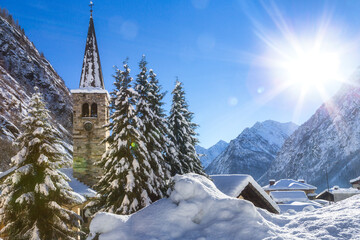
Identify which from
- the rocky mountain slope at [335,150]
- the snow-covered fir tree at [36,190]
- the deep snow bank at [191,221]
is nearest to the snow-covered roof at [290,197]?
the snow-covered fir tree at [36,190]

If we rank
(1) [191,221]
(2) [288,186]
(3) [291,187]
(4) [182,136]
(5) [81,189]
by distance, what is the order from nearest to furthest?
1. (1) [191,221]
2. (5) [81,189]
3. (4) [182,136]
4. (3) [291,187]
5. (2) [288,186]

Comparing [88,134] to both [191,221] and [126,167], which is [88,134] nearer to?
[126,167]

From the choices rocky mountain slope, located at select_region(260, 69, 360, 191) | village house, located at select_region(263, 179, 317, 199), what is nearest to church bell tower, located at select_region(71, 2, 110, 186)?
village house, located at select_region(263, 179, 317, 199)

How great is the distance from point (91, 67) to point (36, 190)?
17.0m

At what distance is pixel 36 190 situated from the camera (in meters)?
13.8

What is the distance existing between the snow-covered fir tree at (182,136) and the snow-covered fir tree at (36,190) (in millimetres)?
11077

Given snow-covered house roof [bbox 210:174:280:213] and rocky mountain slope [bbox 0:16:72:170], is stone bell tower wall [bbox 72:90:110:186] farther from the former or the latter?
rocky mountain slope [bbox 0:16:72:170]

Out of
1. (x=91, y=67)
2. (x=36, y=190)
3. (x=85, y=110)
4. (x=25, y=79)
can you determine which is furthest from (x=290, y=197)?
(x=25, y=79)

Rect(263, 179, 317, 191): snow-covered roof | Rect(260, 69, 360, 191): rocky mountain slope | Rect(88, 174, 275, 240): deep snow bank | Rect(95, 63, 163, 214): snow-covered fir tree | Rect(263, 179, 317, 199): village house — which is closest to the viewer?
Rect(88, 174, 275, 240): deep snow bank

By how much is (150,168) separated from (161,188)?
1670 millimetres

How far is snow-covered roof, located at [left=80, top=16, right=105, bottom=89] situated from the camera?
92.7 ft

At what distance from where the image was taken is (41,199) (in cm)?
1403

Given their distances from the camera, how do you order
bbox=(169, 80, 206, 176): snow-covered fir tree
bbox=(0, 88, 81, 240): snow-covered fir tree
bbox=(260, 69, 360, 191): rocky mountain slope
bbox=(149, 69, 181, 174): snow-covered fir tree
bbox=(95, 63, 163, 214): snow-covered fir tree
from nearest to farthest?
bbox=(0, 88, 81, 240): snow-covered fir tree < bbox=(95, 63, 163, 214): snow-covered fir tree < bbox=(149, 69, 181, 174): snow-covered fir tree < bbox=(169, 80, 206, 176): snow-covered fir tree < bbox=(260, 69, 360, 191): rocky mountain slope

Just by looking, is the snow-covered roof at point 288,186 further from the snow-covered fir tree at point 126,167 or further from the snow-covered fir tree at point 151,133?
the snow-covered fir tree at point 126,167
